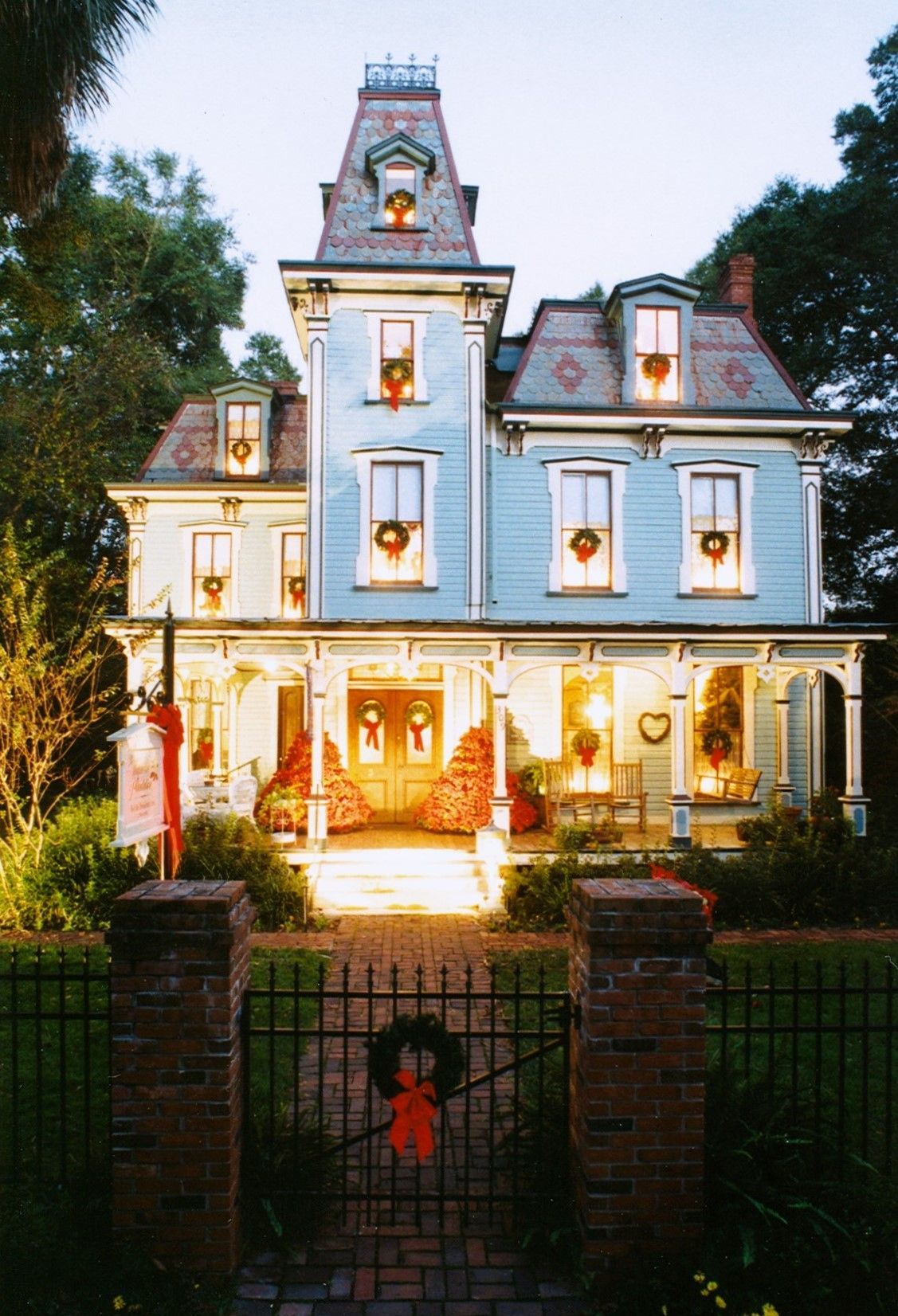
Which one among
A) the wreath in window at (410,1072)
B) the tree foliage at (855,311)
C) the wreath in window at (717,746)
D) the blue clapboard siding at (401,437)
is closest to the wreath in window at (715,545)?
the wreath in window at (717,746)

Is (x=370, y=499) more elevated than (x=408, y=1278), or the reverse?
(x=370, y=499)

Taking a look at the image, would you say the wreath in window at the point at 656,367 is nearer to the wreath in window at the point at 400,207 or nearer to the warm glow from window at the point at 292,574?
the wreath in window at the point at 400,207

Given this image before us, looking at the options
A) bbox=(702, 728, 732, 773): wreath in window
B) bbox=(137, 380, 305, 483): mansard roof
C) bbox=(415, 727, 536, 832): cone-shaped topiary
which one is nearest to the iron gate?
bbox=(415, 727, 536, 832): cone-shaped topiary

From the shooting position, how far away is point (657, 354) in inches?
618

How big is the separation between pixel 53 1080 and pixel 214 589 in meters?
12.3

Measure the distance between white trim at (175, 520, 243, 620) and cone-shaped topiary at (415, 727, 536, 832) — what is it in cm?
574

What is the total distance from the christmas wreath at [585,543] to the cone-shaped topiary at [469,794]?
11.8 ft

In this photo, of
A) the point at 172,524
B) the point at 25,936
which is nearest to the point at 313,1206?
the point at 25,936

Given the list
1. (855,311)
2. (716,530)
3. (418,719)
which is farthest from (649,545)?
(855,311)

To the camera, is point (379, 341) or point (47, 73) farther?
point (379, 341)

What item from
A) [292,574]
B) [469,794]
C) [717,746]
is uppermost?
[292,574]

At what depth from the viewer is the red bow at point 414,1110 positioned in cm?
397

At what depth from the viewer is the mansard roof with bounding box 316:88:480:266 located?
1505 centimetres

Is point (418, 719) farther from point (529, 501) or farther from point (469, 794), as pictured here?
point (529, 501)
